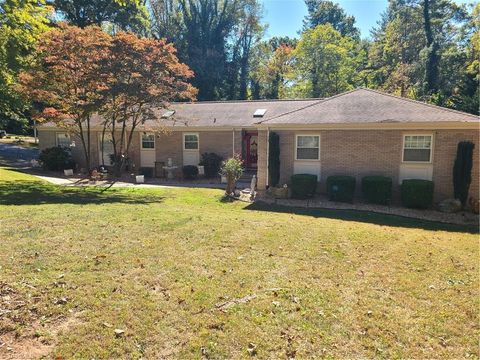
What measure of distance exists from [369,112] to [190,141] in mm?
10672

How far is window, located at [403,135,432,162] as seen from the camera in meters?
13.5

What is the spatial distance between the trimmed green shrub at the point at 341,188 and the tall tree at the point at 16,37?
34.6 feet

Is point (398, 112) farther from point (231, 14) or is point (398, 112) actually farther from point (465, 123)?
point (231, 14)

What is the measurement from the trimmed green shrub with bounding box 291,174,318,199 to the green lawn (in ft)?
17.7

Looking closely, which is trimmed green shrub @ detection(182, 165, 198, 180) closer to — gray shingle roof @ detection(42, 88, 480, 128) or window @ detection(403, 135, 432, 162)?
gray shingle roof @ detection(42, 88, 480, 128)

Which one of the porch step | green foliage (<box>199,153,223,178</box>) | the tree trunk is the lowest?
the porch step

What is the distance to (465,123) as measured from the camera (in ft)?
41.0

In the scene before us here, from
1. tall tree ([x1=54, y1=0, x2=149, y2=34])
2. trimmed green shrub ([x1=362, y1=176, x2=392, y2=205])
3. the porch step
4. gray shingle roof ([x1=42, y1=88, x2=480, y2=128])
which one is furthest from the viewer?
tall tree ([x1=54, y1=0, x2=149, y2=34])

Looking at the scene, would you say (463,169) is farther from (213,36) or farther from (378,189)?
(213,36)

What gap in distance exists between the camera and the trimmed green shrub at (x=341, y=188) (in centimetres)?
1363

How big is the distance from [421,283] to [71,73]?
16.0m

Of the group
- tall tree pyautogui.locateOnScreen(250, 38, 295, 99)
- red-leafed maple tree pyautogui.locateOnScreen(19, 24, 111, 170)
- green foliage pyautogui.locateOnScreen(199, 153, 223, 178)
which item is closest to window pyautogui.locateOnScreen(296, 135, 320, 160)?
green foliage pyautogui.locateOnScreen(199, 153, 223, 178)

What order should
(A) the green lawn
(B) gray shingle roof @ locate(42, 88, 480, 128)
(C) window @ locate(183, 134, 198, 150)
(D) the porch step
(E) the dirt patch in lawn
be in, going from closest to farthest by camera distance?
(E) the dirt patch in lawn
(A) the green lawn
(B) gray shingle roof @ locate(42, 88, 480, 128)
(D) the porch step
(C) window @ locate(183, 134, 198, 150)

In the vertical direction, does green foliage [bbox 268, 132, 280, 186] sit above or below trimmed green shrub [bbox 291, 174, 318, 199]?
above
